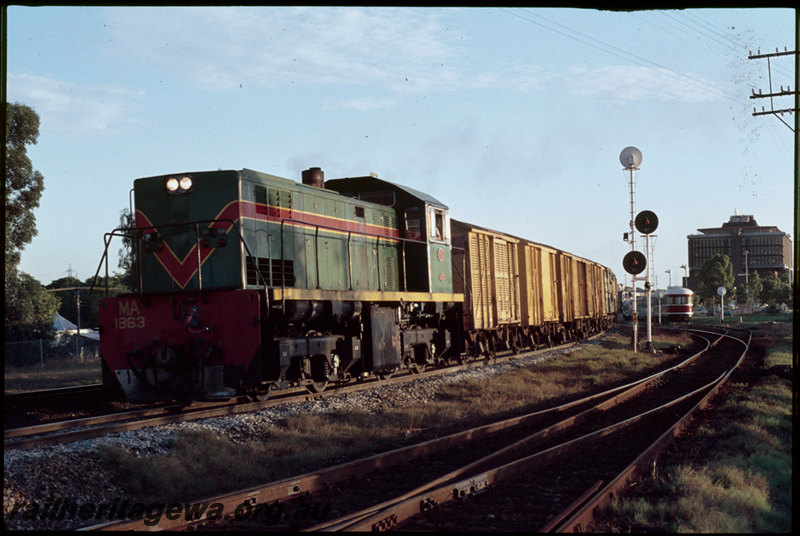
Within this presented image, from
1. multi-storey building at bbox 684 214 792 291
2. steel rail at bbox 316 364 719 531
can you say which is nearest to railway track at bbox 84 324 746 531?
steel rail at bbox 316 364 719 531

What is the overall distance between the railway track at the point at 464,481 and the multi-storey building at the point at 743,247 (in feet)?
534

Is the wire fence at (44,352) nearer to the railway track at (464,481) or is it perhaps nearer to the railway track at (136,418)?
the railway track at (136,418)

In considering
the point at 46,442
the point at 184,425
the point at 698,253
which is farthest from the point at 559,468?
the point at 698,253

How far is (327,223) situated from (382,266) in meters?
2.09

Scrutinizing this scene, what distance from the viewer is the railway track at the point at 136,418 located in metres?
8.41

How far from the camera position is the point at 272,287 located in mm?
11023

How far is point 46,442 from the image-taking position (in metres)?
8.15

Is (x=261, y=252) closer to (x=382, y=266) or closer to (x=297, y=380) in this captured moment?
(x=297, y=380)

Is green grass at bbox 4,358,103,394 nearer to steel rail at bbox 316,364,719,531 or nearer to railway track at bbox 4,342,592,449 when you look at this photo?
railway track at bbox 4,342,592,449

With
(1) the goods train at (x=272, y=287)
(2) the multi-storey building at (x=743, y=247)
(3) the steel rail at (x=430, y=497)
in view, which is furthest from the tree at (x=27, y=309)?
(2) the multi-storey building at (x=743, y=247)

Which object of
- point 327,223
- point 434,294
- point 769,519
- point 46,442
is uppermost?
point 327,223

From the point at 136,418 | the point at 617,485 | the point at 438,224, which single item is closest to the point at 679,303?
the point at 438,224

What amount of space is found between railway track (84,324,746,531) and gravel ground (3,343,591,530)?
0.98 meters

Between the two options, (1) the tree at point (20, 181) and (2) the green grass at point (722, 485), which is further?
(1) the tree at point (20, 181)
